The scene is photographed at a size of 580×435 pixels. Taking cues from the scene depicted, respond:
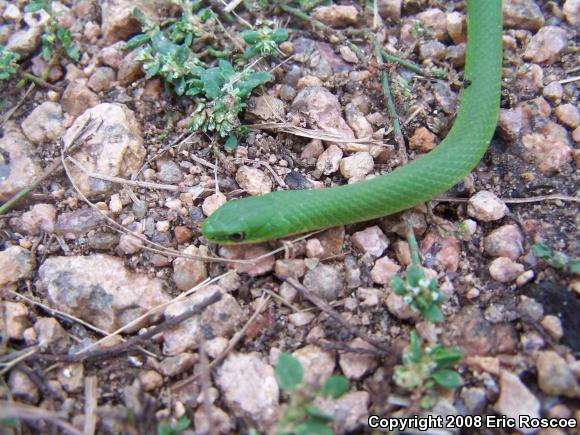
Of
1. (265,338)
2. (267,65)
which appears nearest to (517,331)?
(265,338)

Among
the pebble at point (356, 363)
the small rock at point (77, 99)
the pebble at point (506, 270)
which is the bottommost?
the pebble at point (356, 363)

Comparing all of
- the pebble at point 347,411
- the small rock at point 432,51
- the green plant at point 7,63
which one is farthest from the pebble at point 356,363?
the green plant at point 7,63

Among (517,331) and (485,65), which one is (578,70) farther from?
(517,331)

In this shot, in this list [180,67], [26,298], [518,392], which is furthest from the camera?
[180,67]

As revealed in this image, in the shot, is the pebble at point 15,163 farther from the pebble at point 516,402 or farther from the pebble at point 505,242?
the pebble at point 516,402

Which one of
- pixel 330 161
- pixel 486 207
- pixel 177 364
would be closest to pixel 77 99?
pixel 330 161
